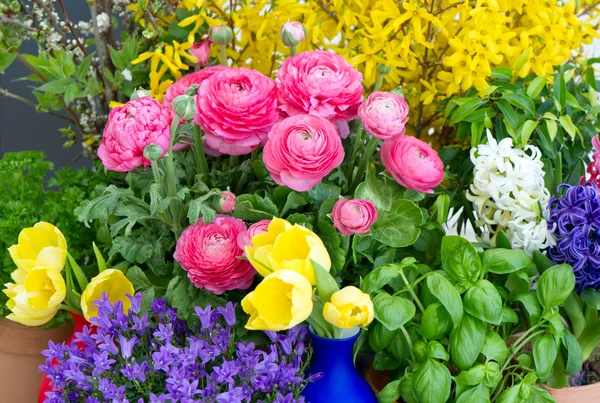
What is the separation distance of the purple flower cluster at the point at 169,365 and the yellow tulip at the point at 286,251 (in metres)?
0.07

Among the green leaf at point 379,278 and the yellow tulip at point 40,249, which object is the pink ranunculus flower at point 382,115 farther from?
the yellow tulip at point 40,249

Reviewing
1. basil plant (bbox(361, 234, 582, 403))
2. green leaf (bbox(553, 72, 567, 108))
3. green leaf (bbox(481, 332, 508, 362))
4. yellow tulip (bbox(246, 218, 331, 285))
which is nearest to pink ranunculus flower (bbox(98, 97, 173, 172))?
yellow tulip (bbox(246, 218, 331, 285))

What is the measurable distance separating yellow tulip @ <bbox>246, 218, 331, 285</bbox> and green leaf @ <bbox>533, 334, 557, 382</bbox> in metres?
0.20

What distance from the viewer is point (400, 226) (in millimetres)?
644

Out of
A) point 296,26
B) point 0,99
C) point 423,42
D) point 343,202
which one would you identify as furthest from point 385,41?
point 0,99

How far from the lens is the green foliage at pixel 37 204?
29.2 inches

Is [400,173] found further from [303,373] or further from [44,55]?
[44,55]

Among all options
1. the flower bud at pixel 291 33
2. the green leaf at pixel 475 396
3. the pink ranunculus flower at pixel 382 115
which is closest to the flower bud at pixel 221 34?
the flower bud at pixel 291 33

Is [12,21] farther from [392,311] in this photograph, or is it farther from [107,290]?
[392,311]

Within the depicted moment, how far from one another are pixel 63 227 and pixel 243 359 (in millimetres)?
301

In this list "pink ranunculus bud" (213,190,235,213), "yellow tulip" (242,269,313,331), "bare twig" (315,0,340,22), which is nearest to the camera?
"yellow tulip" (242,269,313,331)

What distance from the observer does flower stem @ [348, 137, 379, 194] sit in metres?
0.66

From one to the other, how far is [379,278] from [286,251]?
9 centimetres

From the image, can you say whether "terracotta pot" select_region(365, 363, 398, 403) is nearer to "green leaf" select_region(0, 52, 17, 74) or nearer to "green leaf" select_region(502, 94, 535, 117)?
"green leaf" select_region(502, 94, 535, 117)
